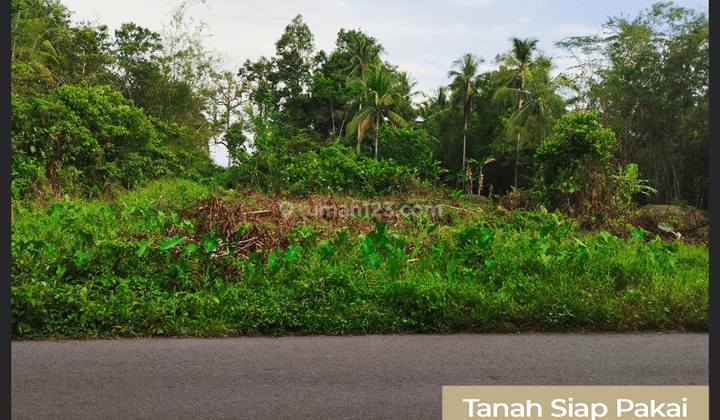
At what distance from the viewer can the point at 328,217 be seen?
8156 mm

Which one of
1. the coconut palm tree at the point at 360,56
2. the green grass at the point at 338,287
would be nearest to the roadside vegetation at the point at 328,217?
the green grass at the point at 338,287

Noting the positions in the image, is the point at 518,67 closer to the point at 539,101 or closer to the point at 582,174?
the point at 539,101

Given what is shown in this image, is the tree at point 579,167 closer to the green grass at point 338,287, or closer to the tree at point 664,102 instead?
the green grass at point 338,287

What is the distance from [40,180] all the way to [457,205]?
27.0 feet

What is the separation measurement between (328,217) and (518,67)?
23.4m

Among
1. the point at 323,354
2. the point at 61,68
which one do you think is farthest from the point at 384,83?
the point at 323,354

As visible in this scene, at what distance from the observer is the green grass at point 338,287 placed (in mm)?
4160

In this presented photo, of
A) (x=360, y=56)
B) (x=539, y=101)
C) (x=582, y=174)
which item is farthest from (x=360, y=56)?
(x=582, y=174)

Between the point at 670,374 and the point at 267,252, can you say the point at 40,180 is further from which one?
the point at 670,374

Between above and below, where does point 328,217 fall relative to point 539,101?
below

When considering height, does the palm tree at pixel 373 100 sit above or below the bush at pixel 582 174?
above

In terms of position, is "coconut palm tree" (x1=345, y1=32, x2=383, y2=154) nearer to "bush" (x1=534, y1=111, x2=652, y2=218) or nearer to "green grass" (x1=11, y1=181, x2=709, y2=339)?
"bush" (x1=534, y1=111, x2=652, y2=218)

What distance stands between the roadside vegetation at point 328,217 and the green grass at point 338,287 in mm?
20

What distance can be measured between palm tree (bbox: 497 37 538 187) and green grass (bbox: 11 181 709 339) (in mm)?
22943
